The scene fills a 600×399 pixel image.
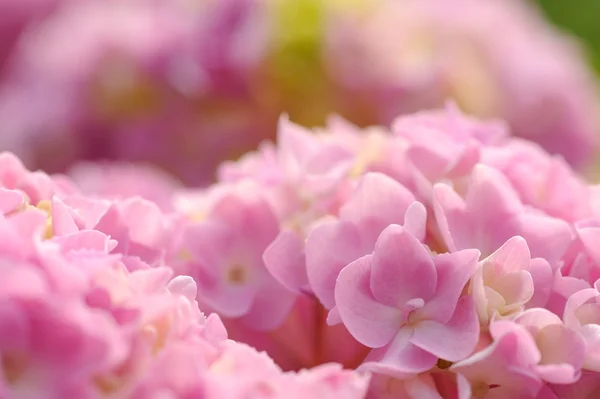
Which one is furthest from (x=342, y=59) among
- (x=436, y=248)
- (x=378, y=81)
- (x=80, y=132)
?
(x=436, y=248)

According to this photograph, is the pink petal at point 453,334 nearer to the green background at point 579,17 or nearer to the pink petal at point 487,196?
the pink petal at point 487,196

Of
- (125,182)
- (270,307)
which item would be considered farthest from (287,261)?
(125,182)

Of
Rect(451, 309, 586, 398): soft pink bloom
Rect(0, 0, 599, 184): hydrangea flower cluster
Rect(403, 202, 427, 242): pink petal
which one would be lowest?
Rect(451, 309, 586, 398): soft pink bloom

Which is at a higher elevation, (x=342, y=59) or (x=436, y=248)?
(x=342, y=59)

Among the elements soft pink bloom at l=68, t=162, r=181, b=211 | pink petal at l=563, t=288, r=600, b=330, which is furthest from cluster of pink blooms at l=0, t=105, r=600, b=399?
soft pink bloom at l=68, t=162, r=181, b=211

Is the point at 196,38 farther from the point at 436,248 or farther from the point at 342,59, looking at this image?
the point at 436,248

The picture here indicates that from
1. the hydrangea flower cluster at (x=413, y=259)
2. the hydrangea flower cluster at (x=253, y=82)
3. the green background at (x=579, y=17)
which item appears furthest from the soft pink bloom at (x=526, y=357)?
the green background at (x=579, y=17)

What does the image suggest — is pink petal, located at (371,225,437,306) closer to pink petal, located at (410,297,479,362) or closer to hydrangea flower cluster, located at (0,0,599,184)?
pink petal, located at (410,297,479,362)

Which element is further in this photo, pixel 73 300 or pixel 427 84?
pixel 427 84
